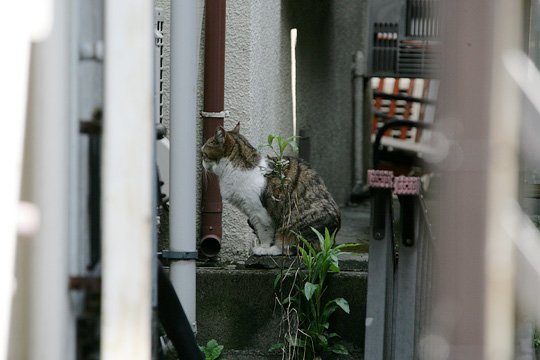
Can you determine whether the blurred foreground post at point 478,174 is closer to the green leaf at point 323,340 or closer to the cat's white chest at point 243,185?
the green leaf at point 323,340

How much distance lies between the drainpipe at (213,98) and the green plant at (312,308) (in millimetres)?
543

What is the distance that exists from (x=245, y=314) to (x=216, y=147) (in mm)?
906

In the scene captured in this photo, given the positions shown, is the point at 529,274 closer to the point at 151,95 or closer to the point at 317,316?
the point at 151,95

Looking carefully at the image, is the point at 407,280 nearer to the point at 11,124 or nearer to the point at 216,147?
the point at 11,124

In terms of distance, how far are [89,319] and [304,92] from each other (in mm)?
6286

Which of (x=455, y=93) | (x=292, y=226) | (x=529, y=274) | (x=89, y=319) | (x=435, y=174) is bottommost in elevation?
(x=292, y=226)

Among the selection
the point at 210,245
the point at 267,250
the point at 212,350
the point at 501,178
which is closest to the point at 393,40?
the point at 267,250

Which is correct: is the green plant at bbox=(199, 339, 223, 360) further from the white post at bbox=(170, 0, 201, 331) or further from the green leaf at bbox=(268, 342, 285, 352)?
the white post at bbox=(170, 0, 201, 331)

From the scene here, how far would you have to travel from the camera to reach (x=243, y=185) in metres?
5.09

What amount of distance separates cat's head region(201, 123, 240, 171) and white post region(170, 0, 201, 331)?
119 cm

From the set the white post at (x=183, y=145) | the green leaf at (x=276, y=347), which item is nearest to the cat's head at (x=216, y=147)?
the green leaf at (x=276, y=347)

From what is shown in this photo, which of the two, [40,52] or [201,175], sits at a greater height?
[40,52]

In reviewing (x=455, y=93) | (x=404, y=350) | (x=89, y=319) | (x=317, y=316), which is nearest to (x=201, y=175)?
(x=317, y=316)

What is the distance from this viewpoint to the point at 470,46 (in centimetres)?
104
